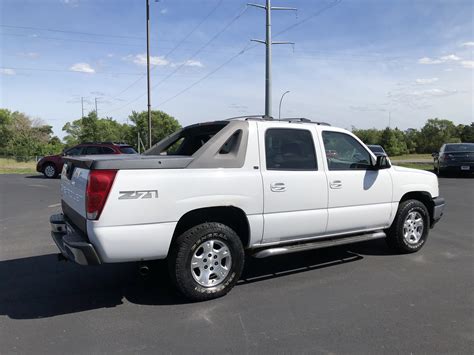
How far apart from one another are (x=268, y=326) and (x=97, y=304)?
68.3 inches

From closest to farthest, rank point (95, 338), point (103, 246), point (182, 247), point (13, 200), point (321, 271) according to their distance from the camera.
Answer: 1. point (95, 338)
2. point (103, 246)
3. point (182, 247)
4. point (321, 271)
5. point (13, 200)

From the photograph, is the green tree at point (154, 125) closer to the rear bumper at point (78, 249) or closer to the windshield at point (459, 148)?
the windshield at point (459, 148)

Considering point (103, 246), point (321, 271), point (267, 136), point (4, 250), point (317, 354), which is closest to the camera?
point (317, 354)

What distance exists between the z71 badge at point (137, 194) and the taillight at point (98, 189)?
0.14 m

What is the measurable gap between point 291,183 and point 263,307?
54.5 inches

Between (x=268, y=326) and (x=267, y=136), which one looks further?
(x=267, y=136)

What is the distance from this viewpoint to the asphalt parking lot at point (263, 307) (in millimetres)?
3408

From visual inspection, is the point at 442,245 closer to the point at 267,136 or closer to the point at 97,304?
the point at 267,136

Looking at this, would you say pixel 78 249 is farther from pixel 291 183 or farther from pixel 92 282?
pixel 291 183

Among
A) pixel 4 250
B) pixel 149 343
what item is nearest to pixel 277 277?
pixel 149 343

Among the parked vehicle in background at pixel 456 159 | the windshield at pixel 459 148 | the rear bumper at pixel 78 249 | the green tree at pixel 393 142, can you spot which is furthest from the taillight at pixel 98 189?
the green tree at pixel 393 142

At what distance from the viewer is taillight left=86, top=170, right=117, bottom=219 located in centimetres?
372

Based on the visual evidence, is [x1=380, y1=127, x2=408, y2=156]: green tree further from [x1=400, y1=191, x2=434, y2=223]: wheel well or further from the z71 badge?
the z71 badge

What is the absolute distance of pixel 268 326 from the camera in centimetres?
371
